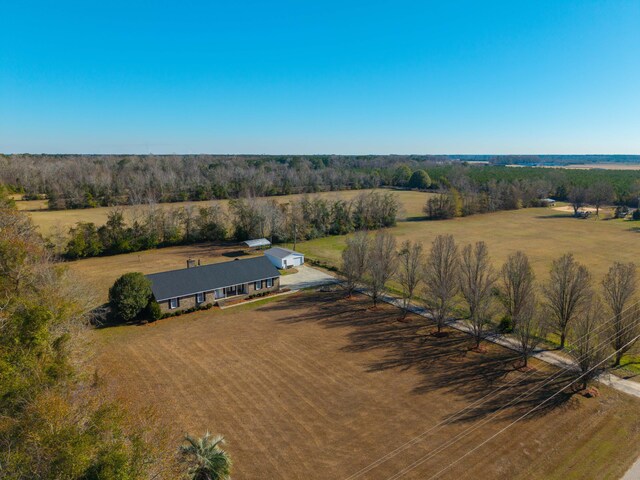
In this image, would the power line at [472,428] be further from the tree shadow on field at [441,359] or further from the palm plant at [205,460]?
the palm plant at [205,460]

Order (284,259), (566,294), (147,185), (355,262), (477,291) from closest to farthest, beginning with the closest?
(566,294)
(477,291)
(355,262)
(284,259)
(147,185)

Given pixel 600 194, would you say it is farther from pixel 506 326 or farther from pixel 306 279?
pixel 306 279

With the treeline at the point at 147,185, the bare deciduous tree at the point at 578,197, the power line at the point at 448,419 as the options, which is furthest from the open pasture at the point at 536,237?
the treeline at the point at 147,185

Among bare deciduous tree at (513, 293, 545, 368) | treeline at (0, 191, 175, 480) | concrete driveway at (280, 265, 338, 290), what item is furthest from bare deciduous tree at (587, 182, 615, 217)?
treeline at (0, 191, 175, 480)

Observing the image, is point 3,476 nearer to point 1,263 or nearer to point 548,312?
point 1,263

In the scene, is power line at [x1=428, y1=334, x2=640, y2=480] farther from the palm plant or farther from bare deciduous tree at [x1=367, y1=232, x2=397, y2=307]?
bare deciduous tree at [x1=367, y1=232, x2=397, y2=307]

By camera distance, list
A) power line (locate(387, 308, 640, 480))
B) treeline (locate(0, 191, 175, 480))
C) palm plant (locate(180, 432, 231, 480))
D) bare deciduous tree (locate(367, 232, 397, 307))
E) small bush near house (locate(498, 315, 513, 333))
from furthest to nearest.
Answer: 1. bare deciduous tree (locate(367, 232, 397, 307))
2. small bush near house (locate(498, 315, 513, 333))
3. power line (locate(387, 308, 640, 480))
4. palm plant (locate(180, 432, 231, 480))
5. treeline (locate(0, 191, 175, 480))

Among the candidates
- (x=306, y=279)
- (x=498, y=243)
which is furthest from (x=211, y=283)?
(x=498, y=243)
